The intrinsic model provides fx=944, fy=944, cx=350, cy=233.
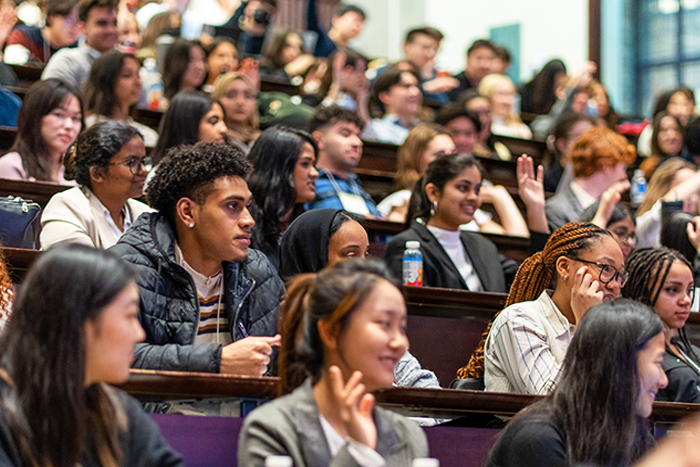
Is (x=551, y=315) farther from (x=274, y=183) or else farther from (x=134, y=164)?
(x=134, y=164)

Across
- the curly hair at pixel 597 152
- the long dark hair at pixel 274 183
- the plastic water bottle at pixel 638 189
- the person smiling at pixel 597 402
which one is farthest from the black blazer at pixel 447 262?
the plastic water bottle at pixel 638 189

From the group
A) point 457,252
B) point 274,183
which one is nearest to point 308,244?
point 274,183

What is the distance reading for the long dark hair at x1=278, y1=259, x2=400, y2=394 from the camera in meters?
1.53

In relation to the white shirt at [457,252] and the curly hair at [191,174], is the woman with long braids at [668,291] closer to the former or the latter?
the white shirt at [457,252]

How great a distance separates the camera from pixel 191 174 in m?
2.25

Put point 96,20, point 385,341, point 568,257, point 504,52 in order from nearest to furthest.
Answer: point 385,341, point 568,257, point 96,20, point 504,52

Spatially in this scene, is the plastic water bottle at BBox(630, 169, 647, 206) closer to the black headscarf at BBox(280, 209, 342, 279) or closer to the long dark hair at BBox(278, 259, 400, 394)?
A: the black headscarf at BBox(280, 209, 342, 279)

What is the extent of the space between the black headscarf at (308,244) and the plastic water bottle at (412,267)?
604mm

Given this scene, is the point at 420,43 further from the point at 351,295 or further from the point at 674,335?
the point at 351,295

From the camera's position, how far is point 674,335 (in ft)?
9.03

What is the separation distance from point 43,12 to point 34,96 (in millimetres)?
2629

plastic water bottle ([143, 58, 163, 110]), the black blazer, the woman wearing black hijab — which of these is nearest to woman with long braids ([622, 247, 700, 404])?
the black blazer

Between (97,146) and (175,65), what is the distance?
1.81 m

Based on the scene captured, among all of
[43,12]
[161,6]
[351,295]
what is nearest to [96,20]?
[43,12]
